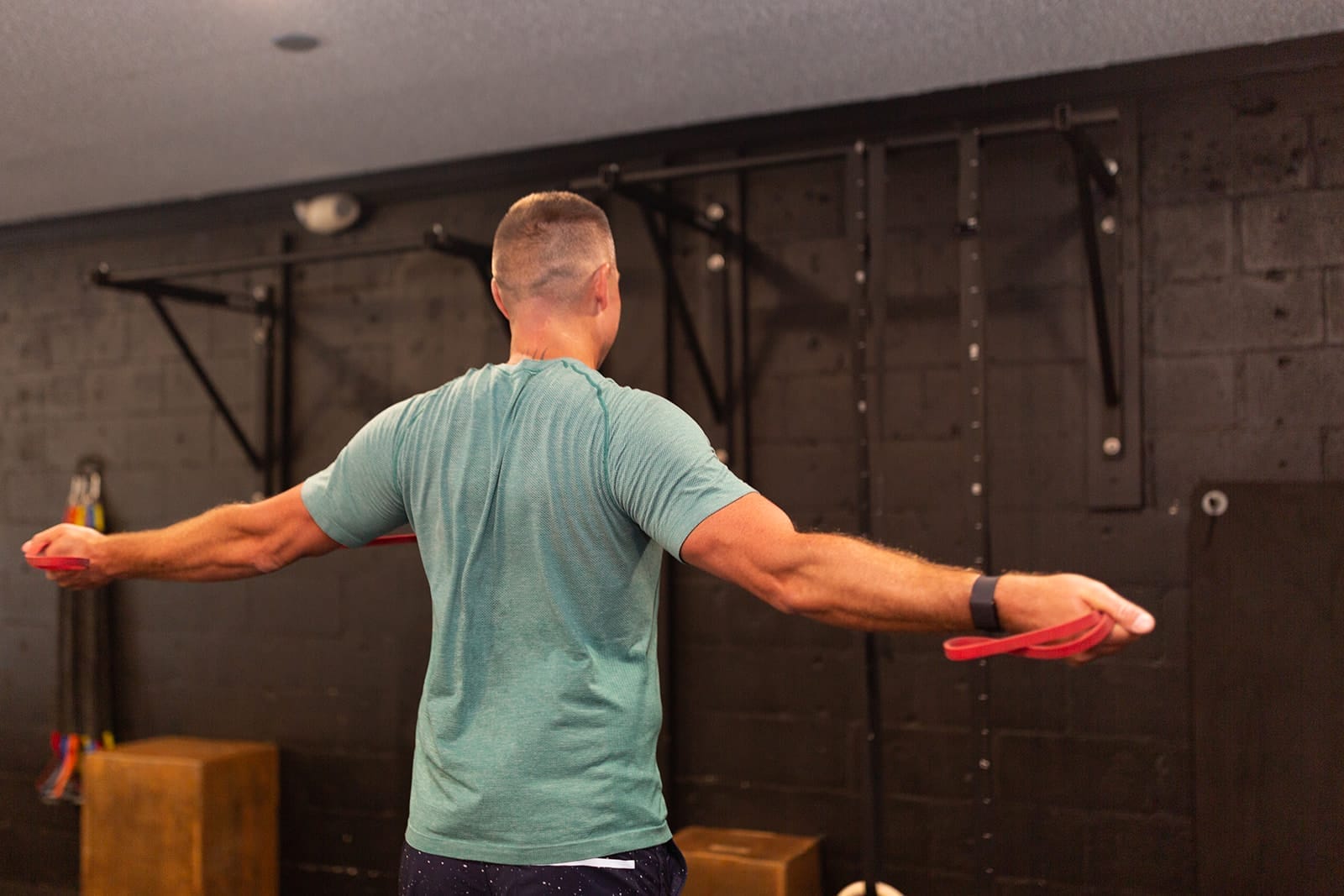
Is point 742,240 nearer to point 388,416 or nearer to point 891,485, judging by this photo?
point 891,485

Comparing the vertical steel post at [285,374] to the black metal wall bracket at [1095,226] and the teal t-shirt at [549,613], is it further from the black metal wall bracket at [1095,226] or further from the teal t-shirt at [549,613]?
the teal t-shirt at [549,613]

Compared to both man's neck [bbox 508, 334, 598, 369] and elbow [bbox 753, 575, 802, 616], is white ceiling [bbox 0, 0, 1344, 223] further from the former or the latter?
elbow [bbox 753, 575, 802, 616]

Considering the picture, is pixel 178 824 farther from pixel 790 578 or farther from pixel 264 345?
pixel 790 578

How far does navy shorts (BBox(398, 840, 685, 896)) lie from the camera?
1.46m

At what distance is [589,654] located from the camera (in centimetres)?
149

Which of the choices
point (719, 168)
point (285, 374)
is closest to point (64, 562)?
point (719, 168)

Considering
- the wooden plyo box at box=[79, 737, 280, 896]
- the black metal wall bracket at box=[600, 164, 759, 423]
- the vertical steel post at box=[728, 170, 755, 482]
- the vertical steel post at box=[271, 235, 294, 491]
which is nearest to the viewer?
the black metal wall bracket at box=[600, 164, 759, 423]

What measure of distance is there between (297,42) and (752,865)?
7.70 feet

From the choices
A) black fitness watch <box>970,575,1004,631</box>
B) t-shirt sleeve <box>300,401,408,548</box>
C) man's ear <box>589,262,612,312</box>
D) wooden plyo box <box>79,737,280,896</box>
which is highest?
man's ear <box>589,262,612,312</box>

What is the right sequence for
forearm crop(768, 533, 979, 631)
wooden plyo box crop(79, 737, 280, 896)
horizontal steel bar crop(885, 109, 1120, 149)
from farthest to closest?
wooden plyo box crop(79, 737, 280, 896) → horizontal steel bar crop(885, 109, 1120, 149) → forearm crop(768, 533, 979, 631)

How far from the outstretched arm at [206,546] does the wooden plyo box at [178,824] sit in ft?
7.04

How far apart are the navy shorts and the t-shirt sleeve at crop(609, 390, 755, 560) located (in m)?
0.40

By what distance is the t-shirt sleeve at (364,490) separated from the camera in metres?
1.66

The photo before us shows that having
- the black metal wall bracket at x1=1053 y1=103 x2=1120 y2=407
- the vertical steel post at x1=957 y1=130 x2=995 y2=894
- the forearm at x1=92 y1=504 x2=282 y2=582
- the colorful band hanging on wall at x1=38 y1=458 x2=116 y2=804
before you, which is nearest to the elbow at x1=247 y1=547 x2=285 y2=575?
the forearm at x1=92 y1=504 x2=282 y2=582
